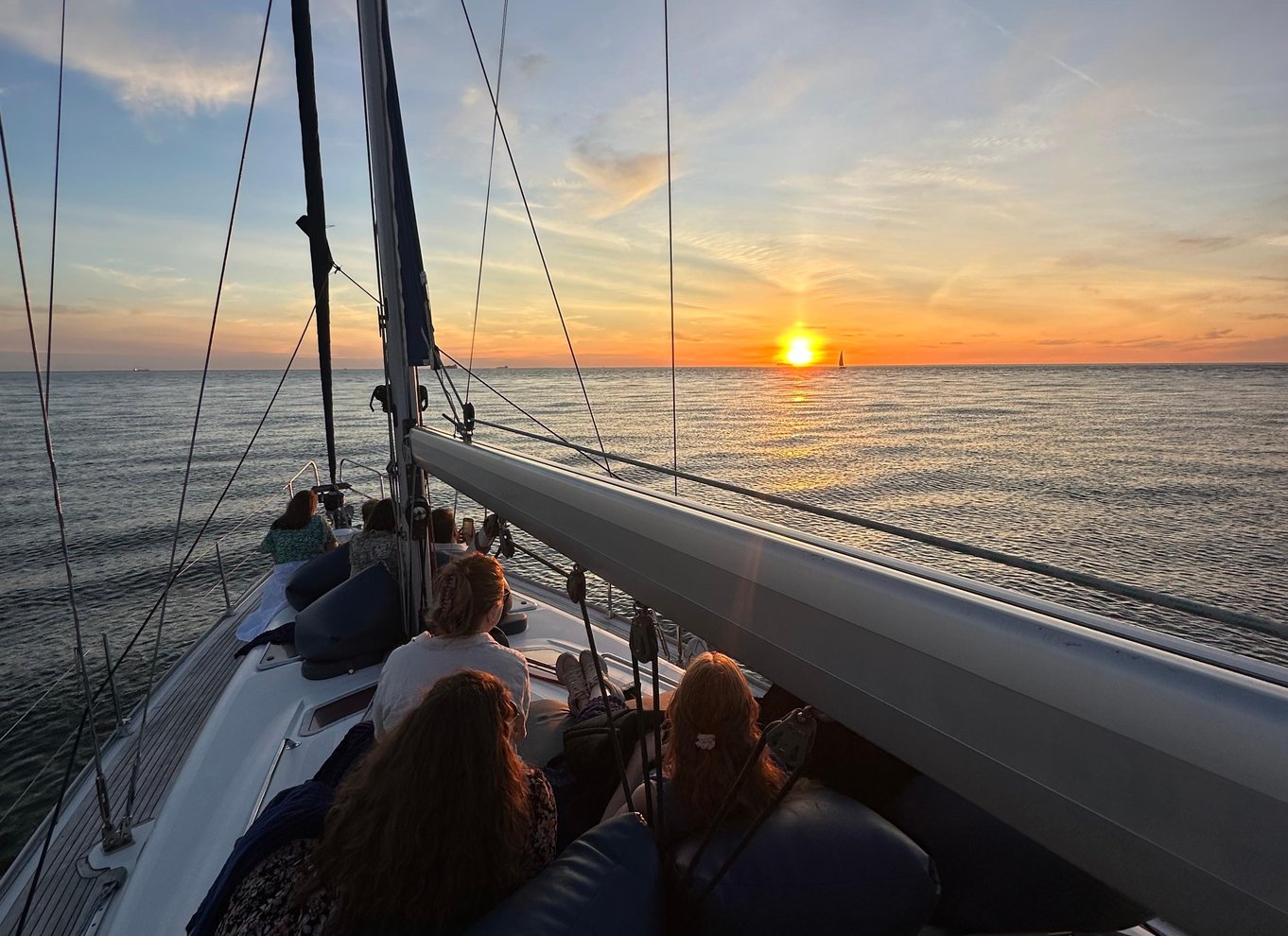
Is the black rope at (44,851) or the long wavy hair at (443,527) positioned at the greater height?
the long wavy hair at (443,527)

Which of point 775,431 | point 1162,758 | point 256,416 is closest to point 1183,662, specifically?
point 1162,758

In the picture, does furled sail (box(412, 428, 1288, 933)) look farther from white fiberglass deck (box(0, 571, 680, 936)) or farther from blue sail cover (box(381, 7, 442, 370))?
blue sail cover (box(381, 7, 442, 370))

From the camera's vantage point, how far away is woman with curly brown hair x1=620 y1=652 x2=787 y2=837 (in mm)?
1632

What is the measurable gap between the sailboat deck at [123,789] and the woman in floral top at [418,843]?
2.17m

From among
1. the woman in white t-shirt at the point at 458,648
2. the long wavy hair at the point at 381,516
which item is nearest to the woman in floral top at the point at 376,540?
the long wavy hair at the point at 381,516

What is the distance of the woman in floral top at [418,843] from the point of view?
125cm

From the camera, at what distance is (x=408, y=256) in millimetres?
4242

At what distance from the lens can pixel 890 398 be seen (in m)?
68.4

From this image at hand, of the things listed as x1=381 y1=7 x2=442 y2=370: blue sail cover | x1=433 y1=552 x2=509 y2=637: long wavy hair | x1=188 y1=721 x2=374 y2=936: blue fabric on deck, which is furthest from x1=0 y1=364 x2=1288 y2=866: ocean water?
x1=188 y1=721 x2=374 y2=936: blue fabric on deck

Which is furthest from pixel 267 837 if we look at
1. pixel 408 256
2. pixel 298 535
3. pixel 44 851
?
pixel 298 535

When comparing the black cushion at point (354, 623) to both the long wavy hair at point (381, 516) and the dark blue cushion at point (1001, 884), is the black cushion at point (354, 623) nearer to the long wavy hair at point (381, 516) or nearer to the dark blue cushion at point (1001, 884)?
the long wavy hair at point (381, 516)

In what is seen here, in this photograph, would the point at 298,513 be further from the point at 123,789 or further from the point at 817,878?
the point at 817,878

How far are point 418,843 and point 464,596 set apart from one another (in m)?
1.18

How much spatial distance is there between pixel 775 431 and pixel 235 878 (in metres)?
41.9
